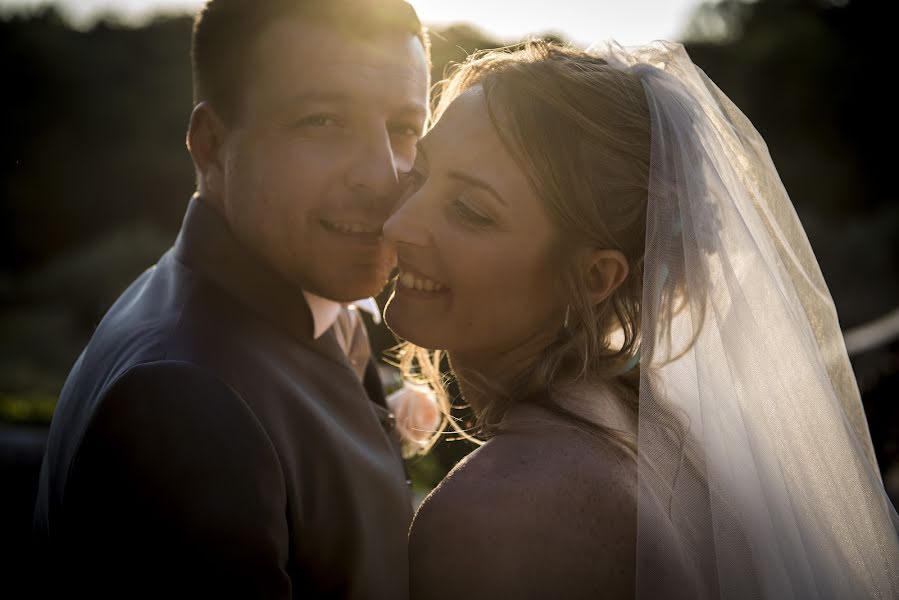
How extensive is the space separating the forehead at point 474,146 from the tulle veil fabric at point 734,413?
14.4 inches

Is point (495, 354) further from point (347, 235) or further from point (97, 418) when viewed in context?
point (97, 418)


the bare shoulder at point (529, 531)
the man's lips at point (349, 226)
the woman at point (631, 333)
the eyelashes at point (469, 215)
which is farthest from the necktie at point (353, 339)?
the bare shoulder at point (529, 531)

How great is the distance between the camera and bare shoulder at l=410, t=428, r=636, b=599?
169cm

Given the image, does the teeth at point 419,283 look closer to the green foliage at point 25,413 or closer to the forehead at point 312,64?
the forehead at point 312,64

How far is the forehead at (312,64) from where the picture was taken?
7.98 ft

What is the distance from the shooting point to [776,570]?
6.28ft

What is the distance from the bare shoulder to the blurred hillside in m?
13.6

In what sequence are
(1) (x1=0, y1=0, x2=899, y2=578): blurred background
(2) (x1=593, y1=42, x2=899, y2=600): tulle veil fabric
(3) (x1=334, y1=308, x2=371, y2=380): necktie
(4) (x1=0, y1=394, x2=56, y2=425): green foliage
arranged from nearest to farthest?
(2) (x1=593, y1=42, x2=899, y2=600): tulle veil fabric, (3) (x1=334, y1=308, x2=371, y2=380): necktie, (4) (x1=0, y1=394, x2=56, y2=425): green foliage, (1) (x1=0, y1=0, x2=899, y2=578): blurred background

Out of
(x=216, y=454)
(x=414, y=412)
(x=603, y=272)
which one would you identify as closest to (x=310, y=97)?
(x=603, y=272)

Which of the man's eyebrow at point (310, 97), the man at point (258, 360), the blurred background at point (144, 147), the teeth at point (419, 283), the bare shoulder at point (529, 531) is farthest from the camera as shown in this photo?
the blurred background at point (144, 147)

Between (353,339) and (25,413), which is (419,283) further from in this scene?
(25,413)

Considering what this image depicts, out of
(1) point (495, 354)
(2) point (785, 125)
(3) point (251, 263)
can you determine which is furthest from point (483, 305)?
(2) point (785, 125)

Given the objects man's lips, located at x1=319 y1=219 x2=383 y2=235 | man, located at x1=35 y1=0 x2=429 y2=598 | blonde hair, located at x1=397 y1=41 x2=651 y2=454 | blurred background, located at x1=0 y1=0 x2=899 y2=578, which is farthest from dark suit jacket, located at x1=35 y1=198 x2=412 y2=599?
blurred background, located at x1=0 y1=0 x2=899 y2=578

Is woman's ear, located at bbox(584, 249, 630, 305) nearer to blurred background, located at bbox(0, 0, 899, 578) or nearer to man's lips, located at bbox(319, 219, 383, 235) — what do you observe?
man's lips, located at bbox(319, 219, 383, 235)
